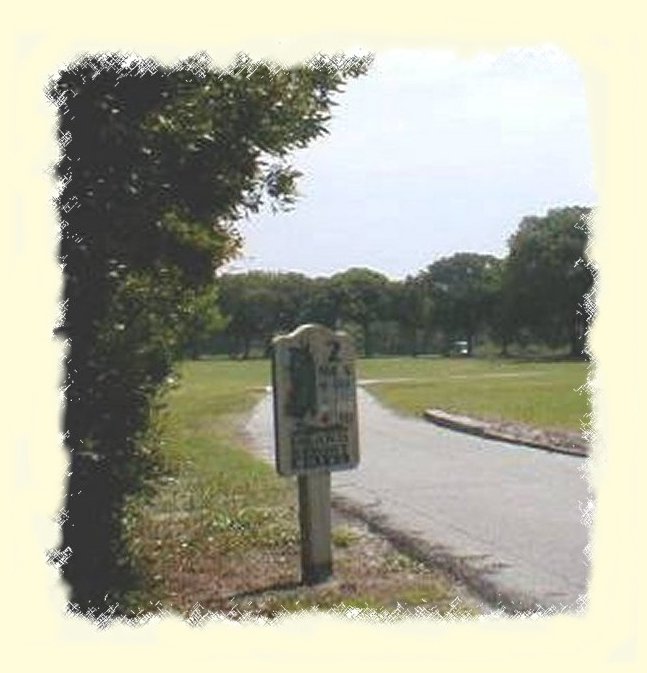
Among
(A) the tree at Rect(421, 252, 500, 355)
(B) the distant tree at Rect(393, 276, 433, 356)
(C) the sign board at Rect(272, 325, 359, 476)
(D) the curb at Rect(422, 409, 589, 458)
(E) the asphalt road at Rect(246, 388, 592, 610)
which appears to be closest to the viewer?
(C) the sign board at Rect(272, 325, 359, 476)

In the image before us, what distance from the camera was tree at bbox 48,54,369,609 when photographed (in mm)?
4672

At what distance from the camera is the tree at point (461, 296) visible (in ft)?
257

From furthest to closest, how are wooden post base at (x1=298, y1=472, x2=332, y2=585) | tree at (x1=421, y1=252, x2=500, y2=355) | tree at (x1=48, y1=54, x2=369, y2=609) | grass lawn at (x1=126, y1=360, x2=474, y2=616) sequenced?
tree at (x1=421, y1=252, x2=500, y2=355)
wooden post base at (x1=298, y1=472, x2=332, y2=585)
grass lawn at (x1=126, y1=360, x2=474, y2=616)
tree at (x1=48, y1=54, x2=369, y2=609)

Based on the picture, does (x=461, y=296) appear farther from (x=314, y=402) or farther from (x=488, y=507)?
(x=314, y=402)

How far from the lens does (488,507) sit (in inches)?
421

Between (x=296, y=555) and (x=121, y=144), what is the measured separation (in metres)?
4.15

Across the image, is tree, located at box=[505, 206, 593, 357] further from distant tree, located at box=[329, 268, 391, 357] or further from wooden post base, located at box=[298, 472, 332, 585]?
wooden post base, located at box=[298, 472, 332, 585]

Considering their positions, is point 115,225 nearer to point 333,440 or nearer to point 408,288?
point 333,440

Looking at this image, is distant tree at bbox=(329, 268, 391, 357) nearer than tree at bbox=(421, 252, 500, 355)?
Yes

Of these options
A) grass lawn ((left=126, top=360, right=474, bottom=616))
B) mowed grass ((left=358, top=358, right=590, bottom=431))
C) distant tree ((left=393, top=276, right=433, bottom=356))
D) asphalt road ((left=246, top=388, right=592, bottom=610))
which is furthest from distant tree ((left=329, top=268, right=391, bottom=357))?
grass lawn ((left=126, top=360, right=474, bottom=616))

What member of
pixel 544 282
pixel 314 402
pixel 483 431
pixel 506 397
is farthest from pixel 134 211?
pixel 544 282

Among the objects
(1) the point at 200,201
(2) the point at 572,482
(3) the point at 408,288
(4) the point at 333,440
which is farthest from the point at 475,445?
(3) the point at 408,288

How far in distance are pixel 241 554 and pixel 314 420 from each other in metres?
1.63

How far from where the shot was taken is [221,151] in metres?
5.59
